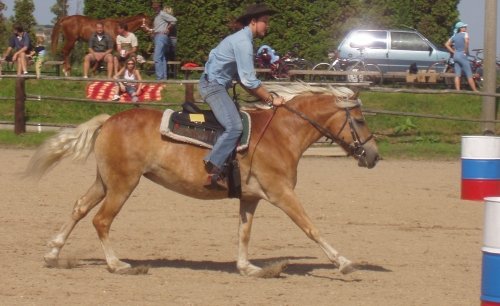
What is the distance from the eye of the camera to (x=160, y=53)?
24.5 metres

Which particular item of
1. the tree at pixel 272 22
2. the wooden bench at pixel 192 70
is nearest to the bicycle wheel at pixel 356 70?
the wooden bench at pixel 192 70

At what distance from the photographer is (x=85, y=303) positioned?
324 inches

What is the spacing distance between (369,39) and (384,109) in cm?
546

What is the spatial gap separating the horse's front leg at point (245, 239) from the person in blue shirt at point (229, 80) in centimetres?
Answer: 50

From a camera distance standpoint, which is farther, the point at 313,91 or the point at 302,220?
the point at 313,91

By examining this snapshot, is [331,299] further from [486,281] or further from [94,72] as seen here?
[94,72]

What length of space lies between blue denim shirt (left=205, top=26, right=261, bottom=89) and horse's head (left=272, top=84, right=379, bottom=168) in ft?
2.09

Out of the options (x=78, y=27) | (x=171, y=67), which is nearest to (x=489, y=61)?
(x=171, y=67)

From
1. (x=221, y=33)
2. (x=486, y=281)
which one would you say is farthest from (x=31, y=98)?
(x=486, y=281)

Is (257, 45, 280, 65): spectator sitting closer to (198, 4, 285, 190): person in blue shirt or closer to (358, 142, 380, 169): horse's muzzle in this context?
(358, 142, 380, 169): horse's muzzle

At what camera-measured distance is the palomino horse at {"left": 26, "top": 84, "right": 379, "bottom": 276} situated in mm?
9602

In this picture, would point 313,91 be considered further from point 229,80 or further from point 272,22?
point 272,22

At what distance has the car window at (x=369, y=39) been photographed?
28.8m

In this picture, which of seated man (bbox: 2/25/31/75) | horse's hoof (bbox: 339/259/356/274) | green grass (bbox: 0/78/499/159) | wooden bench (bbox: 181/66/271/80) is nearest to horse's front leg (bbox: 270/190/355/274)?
horse's hoof (bbox: 339/259/356/274)
